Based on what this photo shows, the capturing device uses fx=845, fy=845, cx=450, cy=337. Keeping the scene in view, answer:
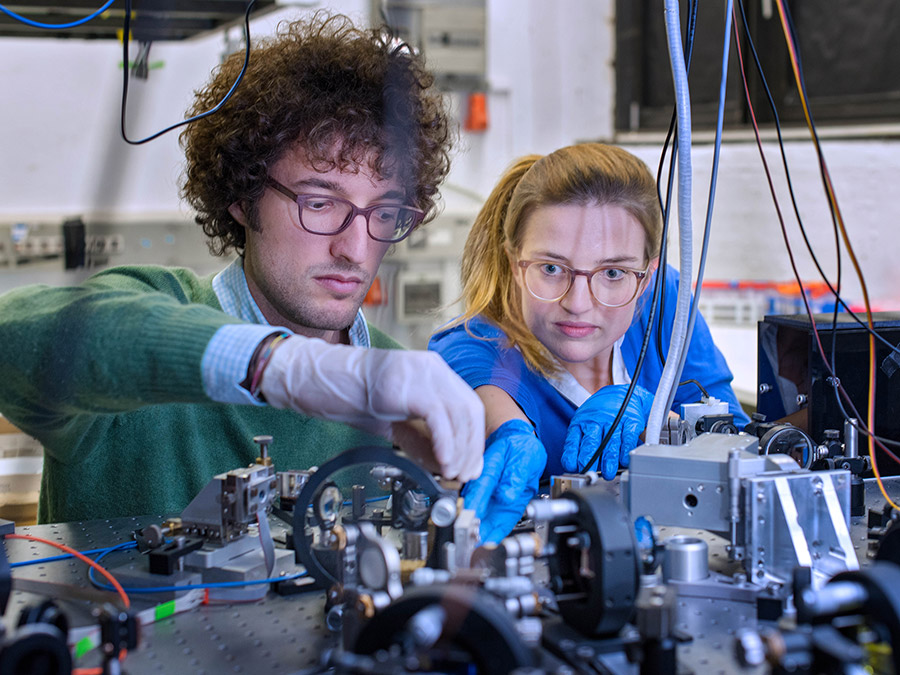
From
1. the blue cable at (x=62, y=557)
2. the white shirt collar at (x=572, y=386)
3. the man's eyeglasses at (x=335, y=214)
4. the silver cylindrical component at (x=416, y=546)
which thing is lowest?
the blue cable at (x=62, y=557)

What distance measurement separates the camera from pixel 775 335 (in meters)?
1.47

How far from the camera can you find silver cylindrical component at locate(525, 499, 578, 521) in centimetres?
72

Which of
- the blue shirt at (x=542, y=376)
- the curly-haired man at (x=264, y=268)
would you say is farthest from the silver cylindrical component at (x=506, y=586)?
the blue shirt at (x=542, y=376)

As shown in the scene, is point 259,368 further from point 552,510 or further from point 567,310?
point 567,310

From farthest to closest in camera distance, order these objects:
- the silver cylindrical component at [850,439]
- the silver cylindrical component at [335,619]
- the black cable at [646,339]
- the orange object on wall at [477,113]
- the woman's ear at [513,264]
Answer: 1. the orange object on wall at [477,113]
2. the woman's ear at [513,264]
3. the silver cylindrical component at [850,439]
4. the black cable at [646,339]
5. the silver cylindrical component at [335,619]

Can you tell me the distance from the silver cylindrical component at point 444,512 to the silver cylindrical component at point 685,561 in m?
0.25

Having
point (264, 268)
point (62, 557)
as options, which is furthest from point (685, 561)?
point (264, 268)

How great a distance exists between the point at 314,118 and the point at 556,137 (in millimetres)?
1844

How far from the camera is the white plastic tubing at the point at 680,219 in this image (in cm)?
104

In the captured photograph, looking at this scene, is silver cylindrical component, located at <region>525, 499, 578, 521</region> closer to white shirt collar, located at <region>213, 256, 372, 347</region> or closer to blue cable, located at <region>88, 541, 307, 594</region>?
blue cable, located at <region>88, 541, 307, 594</region>

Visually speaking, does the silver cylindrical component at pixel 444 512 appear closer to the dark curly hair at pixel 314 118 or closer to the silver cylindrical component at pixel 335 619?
the silver cylindrical component at pixel 335 619

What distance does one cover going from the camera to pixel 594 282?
1.44 meters

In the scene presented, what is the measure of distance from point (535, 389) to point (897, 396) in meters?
0.60

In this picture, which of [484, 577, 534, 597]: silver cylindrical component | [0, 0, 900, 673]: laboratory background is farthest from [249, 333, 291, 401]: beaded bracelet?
[0, 0, 900, 673]: laboratory background
